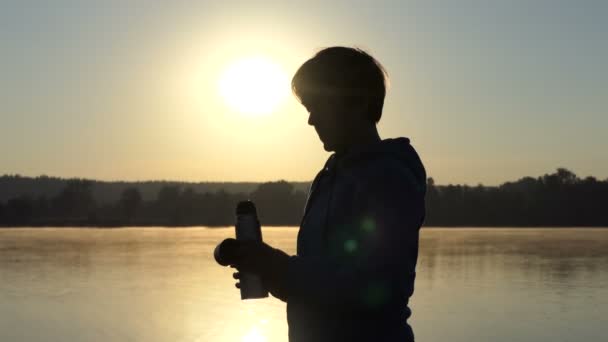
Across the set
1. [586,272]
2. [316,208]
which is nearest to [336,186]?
[316,208]

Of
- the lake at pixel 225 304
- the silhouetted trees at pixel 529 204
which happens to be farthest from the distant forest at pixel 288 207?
the lake at pixel 225 304

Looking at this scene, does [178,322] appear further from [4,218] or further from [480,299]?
[4,218]

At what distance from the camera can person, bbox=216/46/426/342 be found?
192cm

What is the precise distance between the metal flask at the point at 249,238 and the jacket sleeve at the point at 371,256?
0.16 metres

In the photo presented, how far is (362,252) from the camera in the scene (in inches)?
74.7

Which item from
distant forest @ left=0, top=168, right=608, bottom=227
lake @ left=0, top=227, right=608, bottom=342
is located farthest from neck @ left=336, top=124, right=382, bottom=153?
distant forest @ left=0, top=168, right=608, bottom=227

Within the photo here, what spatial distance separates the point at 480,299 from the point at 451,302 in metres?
0.93

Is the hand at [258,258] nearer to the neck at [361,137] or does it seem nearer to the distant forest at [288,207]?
the neck at [361,137]

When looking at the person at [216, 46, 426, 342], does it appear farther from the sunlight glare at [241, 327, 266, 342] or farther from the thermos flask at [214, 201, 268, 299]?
the sunlight glare at [241, 327, 266, 342]

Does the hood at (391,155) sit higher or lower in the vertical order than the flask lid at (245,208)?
higher

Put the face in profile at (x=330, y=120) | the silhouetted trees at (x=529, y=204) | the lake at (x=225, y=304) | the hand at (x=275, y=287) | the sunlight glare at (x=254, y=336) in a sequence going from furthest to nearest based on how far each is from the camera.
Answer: the silhouetted trees at (x=529, y=204) < the lake at (x=225, y=304) < the sunlight glare at (x=254, y=336) < the face in profile at (x=330, y=120) < the hand at (x=275, y=287)

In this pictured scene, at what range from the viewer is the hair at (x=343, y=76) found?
2107 millimetres

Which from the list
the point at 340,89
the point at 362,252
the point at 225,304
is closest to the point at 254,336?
the point at 225,304

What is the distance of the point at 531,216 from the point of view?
3324 inches
